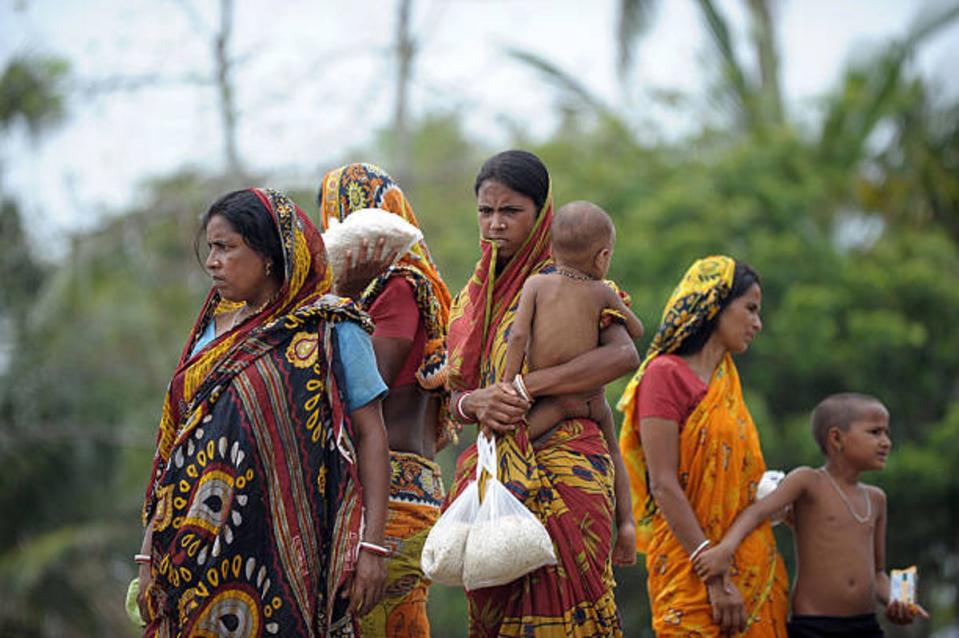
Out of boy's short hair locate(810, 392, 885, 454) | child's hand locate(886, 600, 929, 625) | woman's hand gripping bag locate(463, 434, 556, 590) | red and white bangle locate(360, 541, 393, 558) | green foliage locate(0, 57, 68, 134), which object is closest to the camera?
woman's hand gripping bag locate(463, 434, 556, 590)

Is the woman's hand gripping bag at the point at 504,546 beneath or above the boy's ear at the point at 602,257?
beneath

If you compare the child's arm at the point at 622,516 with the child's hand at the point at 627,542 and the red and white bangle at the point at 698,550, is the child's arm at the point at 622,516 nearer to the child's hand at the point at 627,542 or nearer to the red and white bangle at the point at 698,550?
the child's hand at the point at 627,542

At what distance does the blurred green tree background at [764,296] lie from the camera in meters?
12.4

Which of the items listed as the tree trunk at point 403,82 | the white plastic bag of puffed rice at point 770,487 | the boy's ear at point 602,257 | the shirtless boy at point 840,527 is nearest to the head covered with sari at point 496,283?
the boy's ear at point 602,257

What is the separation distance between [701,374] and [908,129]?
1173 centimetres

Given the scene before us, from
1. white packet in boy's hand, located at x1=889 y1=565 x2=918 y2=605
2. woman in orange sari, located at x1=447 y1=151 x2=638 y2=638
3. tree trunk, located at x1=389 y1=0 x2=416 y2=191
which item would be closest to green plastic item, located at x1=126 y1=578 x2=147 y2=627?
woman in orange sari, located at x1=447 y1=151 x2=638 y2=638

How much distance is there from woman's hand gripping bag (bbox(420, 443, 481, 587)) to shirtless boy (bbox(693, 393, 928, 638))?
1.48 meters

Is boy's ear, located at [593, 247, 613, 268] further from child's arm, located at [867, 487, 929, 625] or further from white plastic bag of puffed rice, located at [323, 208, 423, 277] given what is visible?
child's arm, located at [867, 487, 929, 625]

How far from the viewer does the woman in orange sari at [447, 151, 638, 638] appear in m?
3.86

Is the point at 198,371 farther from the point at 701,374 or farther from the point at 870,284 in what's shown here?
the point at 870,284

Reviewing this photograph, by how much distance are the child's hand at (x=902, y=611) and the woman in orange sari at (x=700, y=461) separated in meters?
0.43

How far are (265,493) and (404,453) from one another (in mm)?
698

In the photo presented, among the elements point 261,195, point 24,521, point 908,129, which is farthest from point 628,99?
point 261,195

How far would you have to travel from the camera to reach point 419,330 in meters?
4.46
